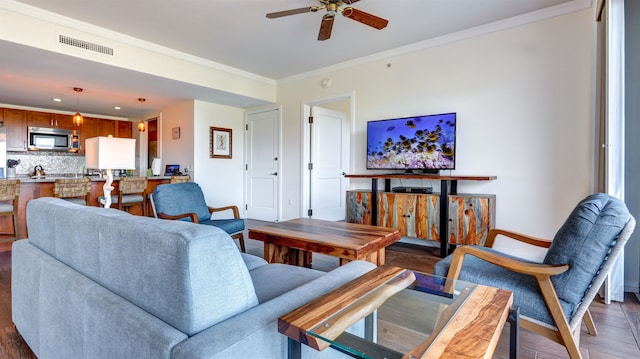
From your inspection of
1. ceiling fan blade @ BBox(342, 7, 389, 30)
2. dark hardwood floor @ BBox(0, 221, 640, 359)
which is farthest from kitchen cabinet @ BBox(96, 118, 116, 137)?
ceiling fan blade @ BBox(342, 7, 389, 30)

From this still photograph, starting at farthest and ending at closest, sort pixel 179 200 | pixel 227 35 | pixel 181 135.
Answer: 1. pixel 181 135
2. pixel 227 35
3. pixel 179 200

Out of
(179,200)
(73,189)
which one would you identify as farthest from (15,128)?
(179,200)

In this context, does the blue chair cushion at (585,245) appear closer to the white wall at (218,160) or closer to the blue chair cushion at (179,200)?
the blue chair cushion at (179,200)

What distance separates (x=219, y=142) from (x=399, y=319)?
207 inches

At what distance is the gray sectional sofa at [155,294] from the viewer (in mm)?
803

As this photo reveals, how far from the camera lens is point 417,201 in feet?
11.4

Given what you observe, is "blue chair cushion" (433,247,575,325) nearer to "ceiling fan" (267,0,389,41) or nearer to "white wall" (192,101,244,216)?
"ceiling fan" (267,0,389,41)

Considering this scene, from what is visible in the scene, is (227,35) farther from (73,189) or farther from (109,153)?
(73,189)

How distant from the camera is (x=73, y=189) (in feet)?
13.1

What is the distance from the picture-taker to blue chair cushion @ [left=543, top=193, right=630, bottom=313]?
139 centimetres

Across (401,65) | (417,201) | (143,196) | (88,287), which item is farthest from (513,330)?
(143,196)

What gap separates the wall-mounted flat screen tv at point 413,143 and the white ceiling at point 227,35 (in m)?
1.04

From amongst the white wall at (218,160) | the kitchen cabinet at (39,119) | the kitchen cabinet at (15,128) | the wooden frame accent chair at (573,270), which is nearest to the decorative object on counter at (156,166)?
the white wall at (218,160)

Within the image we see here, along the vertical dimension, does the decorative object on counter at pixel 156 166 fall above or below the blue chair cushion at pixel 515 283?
above
